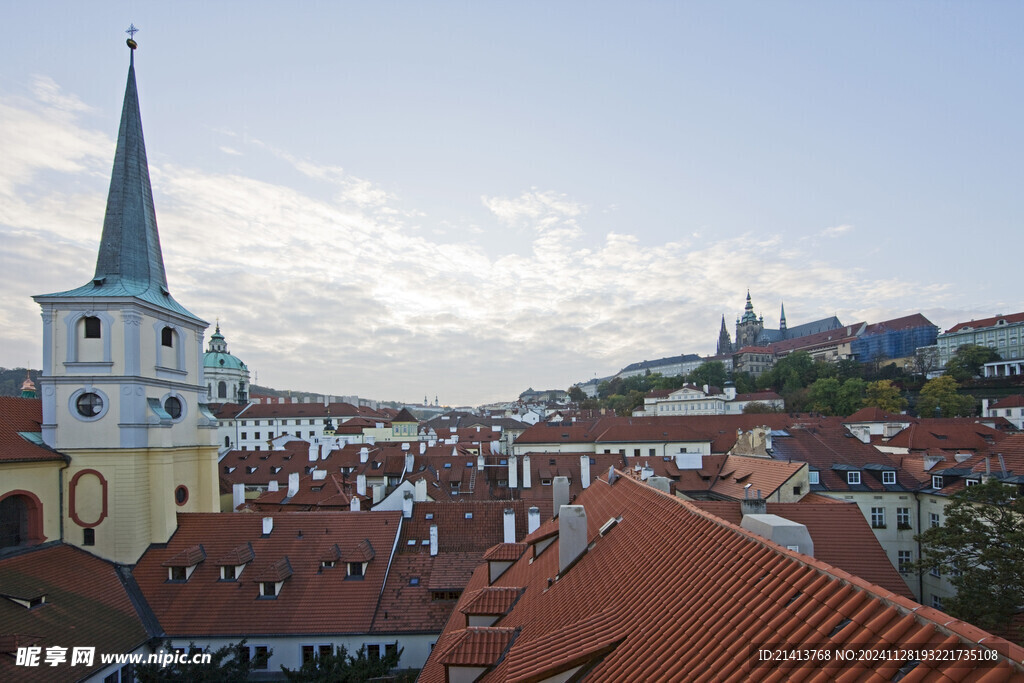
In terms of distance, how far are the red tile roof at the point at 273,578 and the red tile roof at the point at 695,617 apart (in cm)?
1019

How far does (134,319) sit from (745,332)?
201828 millimetres

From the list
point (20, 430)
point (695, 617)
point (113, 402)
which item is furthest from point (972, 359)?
point (20, 430)

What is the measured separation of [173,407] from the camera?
24.6 m

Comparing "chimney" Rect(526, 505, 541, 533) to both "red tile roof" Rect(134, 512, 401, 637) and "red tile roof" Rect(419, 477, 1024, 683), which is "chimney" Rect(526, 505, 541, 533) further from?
"red tile roof" Rect(419, 477, 1024, 683)

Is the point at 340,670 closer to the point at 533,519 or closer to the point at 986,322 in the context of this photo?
the point at 533,519

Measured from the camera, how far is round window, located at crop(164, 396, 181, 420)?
24267mm

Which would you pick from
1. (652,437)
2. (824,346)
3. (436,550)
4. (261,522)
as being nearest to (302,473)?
(261,522)

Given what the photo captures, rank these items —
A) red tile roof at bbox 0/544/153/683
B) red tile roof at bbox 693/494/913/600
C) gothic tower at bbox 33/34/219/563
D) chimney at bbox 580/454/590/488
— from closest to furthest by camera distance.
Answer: red tile roof at bbox 0/544/153/683 → red tile roof at bbox 693/494/913/600 → gothic tower at bbox 33/34/219/563 → chimney at bbox 580/454/590/488

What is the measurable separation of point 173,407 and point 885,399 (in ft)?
322

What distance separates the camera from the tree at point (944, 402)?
8238cm

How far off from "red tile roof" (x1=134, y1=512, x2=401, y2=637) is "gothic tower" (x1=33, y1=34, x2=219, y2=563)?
153cm

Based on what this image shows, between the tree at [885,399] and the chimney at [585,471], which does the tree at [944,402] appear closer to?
→ the tree at [885,399]

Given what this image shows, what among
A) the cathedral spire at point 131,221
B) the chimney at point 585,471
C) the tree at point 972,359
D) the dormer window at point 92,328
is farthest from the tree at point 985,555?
the tree at point 972,359

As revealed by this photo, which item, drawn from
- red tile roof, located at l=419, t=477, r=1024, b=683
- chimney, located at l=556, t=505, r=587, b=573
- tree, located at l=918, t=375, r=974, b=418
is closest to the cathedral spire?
chimney, located at l=556, t=505, r=587, b=573
